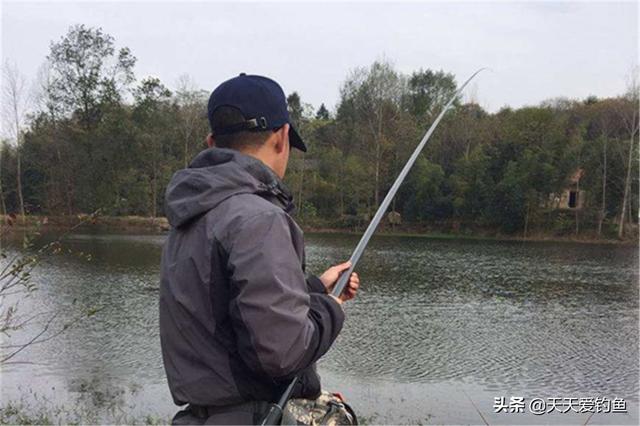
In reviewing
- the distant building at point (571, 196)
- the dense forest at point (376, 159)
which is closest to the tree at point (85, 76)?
the dense forest at point (376, 159)

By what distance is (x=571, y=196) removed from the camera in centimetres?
3675

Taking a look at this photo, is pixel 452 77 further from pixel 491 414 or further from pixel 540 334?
pixel 491 414

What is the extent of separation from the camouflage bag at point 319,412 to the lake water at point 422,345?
5.42m

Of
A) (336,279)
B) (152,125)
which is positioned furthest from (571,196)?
(336,279)

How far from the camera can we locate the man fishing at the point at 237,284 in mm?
1539

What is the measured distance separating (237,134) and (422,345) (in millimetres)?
9892

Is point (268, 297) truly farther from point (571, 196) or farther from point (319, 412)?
point (571, 196)

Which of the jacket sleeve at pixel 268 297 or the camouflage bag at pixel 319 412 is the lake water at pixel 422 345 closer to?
the camouflage bag at pixel 319 412

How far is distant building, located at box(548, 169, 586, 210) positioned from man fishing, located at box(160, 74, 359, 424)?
36471 millimetres

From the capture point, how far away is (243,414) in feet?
5.50

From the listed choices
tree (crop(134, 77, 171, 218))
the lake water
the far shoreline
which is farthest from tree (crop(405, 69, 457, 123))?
the lake water

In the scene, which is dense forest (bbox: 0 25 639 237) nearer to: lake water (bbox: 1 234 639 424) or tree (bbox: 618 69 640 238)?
tree (bbox: 618 69 640 238)

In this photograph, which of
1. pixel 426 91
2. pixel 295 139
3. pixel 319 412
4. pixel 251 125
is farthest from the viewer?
pixel 426 91

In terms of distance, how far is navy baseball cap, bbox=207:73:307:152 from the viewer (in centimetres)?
179
